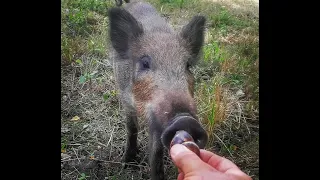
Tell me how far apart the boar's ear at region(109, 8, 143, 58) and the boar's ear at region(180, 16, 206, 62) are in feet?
1.13

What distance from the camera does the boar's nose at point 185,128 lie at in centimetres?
169

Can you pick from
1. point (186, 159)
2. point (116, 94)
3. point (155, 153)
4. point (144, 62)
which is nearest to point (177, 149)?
point (186, 159)

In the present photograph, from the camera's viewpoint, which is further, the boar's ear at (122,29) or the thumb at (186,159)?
the boar's ear at (122,29)

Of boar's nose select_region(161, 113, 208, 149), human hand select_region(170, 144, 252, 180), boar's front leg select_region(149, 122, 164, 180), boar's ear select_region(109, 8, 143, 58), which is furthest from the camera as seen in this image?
boar's ear select_region(109, 8, 143, 58)

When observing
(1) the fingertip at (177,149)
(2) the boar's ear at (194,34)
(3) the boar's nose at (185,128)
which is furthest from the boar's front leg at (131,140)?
(1) the fingertip at (177,149)

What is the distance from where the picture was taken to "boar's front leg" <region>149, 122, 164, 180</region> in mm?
2014

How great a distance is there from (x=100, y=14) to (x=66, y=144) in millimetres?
1405

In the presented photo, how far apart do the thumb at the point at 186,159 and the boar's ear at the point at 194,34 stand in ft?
3.84

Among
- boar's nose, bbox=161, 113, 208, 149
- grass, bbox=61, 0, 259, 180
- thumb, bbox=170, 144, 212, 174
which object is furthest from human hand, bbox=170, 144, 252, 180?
grass, bbox=61, 0, 259, 180

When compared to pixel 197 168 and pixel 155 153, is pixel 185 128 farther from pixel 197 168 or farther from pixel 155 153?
pixel 155 153

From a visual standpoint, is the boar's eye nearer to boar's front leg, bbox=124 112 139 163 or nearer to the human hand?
boar's front leg, bbox=124 112 139 163

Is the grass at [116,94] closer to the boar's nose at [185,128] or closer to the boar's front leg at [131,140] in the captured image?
the boar's front leg at [131,140]

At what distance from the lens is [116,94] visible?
3.29 meters
